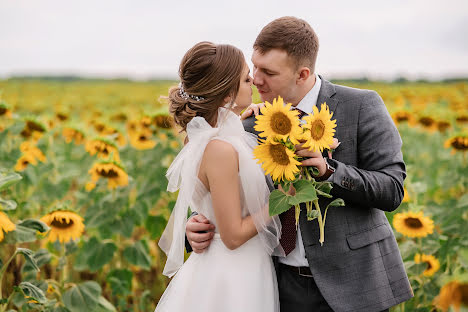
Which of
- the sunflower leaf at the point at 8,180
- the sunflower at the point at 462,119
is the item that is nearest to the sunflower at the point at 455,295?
the sunflower leaf at the point at 8,180

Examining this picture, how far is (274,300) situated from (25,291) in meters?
1.35

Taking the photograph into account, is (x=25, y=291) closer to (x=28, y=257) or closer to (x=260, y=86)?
(x=28, y=257)

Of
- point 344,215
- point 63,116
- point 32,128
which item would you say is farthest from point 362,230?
point 63,116

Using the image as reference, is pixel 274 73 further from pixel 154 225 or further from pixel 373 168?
pixel 154 225

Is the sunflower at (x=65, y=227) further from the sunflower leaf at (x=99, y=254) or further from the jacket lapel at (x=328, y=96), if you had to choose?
the jacket lapel at (x=328, y=96)

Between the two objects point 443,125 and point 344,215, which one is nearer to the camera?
point 344,215

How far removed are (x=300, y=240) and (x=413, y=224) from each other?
118cm

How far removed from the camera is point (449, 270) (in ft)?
10.3

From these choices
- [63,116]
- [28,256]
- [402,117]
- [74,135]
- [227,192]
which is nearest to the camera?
[227,192]

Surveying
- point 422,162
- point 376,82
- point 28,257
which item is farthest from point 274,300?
point 376,82

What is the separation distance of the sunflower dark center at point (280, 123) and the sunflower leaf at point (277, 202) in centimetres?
22

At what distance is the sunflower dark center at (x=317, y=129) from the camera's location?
1.63 metres

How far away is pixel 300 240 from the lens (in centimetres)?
205

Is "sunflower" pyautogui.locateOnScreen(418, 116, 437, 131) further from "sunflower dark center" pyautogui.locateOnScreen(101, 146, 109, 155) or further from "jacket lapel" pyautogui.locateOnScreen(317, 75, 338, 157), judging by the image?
"jacket lapel" pyautogui.locateOnScreen(317, 75, 338, 157)
